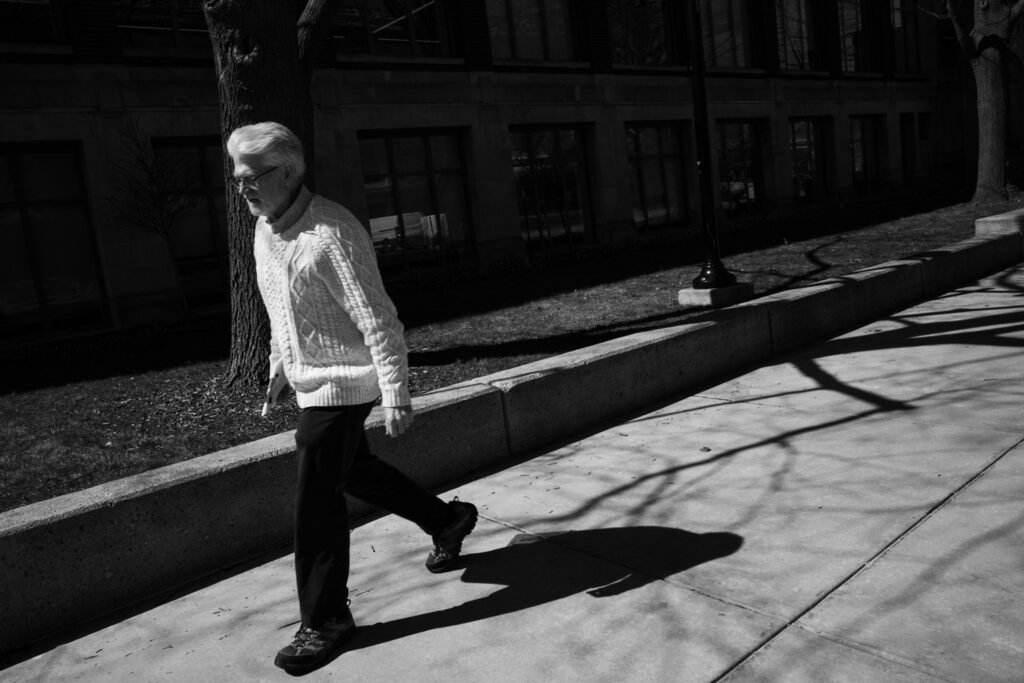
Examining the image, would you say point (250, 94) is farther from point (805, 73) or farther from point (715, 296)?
point (805, 73)

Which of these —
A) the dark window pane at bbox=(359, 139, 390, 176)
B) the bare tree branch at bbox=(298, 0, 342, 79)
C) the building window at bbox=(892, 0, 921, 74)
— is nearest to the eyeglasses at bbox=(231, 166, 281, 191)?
the bare tree branch at bbox=(298, 0, 342, 79)

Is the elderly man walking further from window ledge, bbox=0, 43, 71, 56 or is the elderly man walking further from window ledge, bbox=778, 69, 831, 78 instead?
window ledge, bbox=778, 69, 831, 78

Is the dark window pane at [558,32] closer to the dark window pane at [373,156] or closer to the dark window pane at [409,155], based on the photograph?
the dark window pane at [409,155]

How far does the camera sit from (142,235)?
13.9 m

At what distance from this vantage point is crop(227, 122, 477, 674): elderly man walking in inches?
120

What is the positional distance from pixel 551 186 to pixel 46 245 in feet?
35.2

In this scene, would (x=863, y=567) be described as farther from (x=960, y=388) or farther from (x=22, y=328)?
(x=22, y=328)

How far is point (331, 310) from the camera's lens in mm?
3137

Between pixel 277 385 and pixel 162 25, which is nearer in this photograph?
pixel 277 385

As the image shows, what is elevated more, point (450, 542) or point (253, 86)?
point (253, 86)

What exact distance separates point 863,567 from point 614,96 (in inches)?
744

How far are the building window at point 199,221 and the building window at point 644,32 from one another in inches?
438

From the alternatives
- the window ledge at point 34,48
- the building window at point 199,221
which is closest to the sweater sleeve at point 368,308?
the building window at point 199,221

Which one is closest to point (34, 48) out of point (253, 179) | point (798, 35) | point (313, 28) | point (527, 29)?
point (313, 28)
